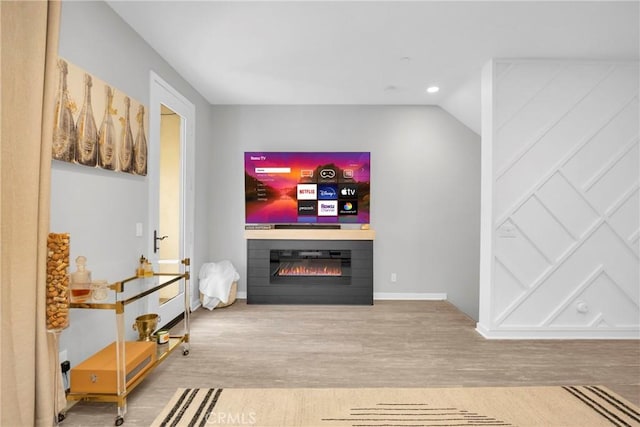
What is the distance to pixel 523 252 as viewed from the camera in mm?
3264

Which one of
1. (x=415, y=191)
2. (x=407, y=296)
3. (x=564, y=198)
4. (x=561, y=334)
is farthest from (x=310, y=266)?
(x=564, y=198)

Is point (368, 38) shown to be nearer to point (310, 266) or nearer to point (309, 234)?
point (309, 234)

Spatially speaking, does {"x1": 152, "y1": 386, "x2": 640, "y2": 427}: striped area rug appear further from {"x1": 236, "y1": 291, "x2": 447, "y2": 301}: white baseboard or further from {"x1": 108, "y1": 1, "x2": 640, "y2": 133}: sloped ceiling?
{"x1": 108, "y1": 1, "x2": 640, "y2": 133}: sloped ceiling

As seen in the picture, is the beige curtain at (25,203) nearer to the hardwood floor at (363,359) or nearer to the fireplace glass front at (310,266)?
the hardwood floor at (363,359)

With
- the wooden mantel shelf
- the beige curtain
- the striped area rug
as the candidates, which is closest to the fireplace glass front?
the wooden mantel shelf

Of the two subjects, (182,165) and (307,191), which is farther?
(307,191)

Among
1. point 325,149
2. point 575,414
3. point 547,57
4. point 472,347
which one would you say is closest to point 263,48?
point 325,149

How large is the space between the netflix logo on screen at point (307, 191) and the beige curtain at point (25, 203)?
3.04m

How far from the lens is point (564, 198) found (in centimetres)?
327

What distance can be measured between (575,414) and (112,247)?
3168 mm

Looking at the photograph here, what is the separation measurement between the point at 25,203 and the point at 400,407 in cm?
226

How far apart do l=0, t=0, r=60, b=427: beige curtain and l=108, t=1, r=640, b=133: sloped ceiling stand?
1029 millimetres

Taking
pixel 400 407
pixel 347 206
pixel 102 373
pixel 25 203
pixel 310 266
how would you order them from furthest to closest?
pixel 347 206
pixel 310 266
pixel 400 407
pixel 102 373
pixel 25 203

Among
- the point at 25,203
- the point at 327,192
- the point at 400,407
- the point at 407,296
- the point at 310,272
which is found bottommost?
the point at 400,407
